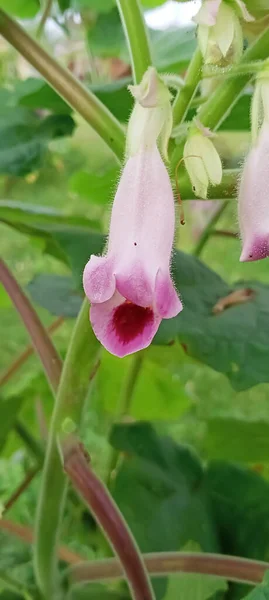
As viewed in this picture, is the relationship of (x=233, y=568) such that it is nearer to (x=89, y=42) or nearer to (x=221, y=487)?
(x=221, y=487)

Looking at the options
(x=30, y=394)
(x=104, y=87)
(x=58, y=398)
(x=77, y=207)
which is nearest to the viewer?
(x=58, y=398)

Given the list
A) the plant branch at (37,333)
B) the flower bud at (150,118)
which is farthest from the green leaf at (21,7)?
the flower bud at (150,118)

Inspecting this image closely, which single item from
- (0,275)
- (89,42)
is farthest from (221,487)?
(89,42)

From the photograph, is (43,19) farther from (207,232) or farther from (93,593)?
(93,593)

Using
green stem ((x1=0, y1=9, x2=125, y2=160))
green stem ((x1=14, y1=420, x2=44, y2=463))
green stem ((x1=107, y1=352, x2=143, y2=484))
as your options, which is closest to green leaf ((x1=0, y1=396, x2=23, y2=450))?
green stem ((x1=14, y1=420, x2=44, y2=463))

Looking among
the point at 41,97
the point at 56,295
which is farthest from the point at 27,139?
the point at 56,295

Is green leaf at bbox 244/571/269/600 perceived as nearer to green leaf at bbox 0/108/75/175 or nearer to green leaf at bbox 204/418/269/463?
green leaf at bbox 204/418/269/463

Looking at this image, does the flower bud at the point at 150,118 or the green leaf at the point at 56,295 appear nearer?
the flower bud at the point at 150,118

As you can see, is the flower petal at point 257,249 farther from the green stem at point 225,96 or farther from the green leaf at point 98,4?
the green leaf at point 98,4
